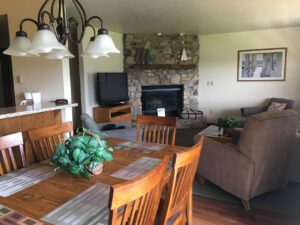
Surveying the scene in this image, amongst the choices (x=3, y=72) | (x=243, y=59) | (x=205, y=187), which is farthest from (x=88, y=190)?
(x=243, y=59)

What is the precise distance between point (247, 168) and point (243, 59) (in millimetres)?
4370

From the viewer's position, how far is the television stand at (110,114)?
5.34 metres

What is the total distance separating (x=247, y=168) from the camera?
2.41 m

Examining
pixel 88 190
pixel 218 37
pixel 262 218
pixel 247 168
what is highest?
pixel 218 37

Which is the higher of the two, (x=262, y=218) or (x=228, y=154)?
(x=228, y=154)

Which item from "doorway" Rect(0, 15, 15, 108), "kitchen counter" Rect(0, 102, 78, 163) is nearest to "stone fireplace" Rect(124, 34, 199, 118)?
"doorway" Rect(0, 15, 15, 108)

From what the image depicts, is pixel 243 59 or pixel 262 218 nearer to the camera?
pixel 262 218

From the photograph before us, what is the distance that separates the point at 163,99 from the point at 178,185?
5456 millimetres

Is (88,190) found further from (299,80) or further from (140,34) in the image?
(299,80)

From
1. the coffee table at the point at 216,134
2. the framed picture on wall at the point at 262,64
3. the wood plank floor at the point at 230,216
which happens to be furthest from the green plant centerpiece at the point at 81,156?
the framed picture on wall at the point at 262,64

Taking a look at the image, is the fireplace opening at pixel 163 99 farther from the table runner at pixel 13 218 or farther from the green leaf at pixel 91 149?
the table runner at pixel 13 218

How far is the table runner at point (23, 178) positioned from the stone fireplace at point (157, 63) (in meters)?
4.81

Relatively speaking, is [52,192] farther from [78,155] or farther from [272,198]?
[272,198]

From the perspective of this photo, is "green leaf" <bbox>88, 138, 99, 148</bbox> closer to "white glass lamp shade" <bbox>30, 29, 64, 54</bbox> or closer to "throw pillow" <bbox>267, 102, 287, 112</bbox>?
"white glass lamp shade" <bbox>30, 29, 64, 54</bbox>
